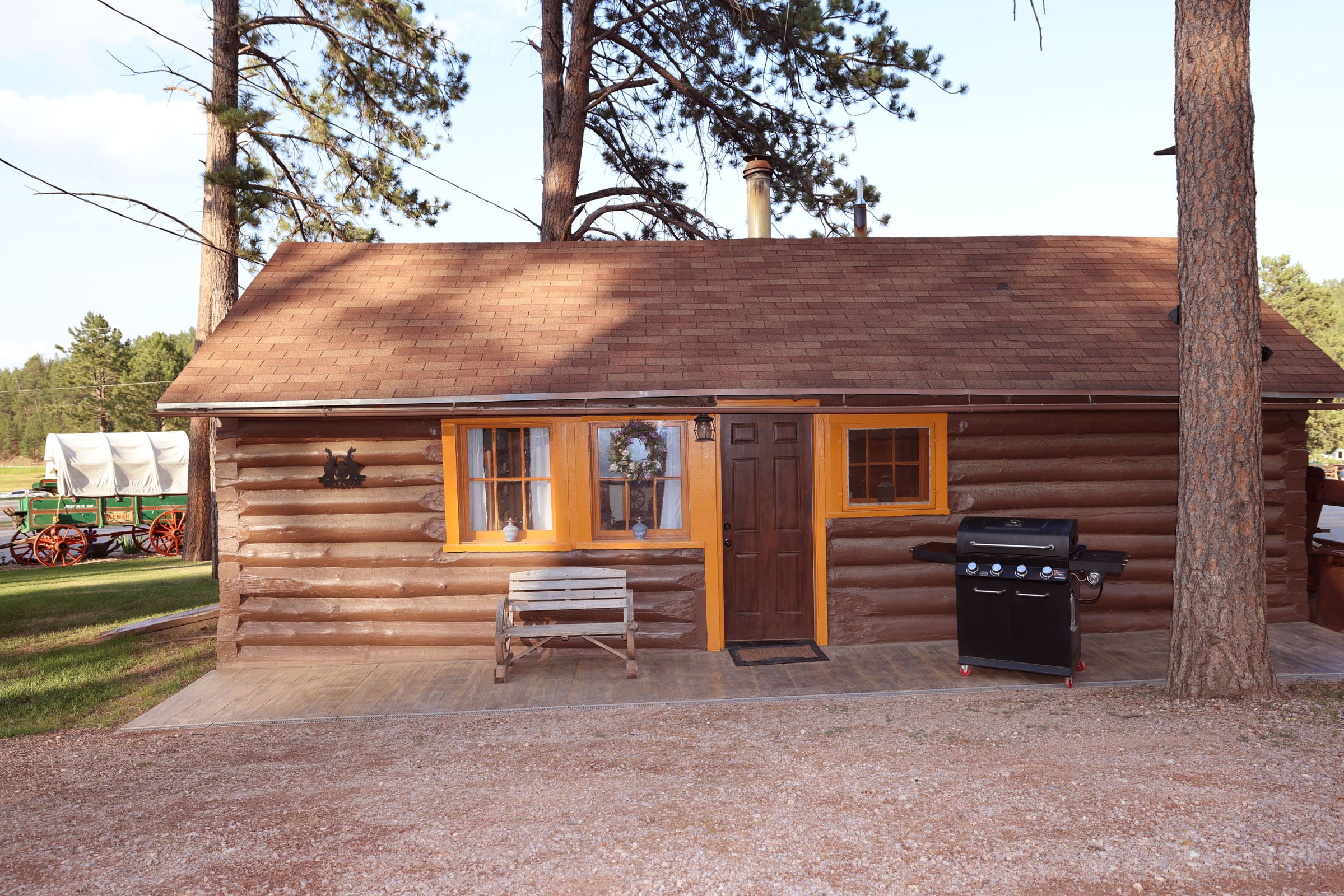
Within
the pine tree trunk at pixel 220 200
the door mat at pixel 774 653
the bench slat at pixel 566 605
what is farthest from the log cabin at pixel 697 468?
the pine tree trunk at pixel 220 200

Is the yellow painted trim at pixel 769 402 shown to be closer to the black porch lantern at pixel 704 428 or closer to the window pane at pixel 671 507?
the black porch lantern at pixel 704 428

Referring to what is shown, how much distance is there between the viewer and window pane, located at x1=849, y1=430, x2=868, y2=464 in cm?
762

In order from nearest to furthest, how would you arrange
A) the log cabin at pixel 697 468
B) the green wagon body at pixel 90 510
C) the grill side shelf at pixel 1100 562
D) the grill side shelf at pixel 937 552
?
the grill side shelf at pixel 1100 562 < the grill side shelf at pixel 937 552 < the log cabin at pixel 697 468 < the green wagon body at pixel 90 510

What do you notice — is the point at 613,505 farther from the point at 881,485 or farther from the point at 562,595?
the point at 881,485

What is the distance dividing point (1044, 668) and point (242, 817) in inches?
213

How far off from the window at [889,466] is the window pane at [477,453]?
3.33 m

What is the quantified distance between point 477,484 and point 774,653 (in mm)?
3057

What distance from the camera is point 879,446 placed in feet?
A: 25.1

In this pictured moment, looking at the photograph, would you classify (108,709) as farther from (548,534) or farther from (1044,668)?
(1044,668)

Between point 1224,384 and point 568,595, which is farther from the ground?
point 1224,384

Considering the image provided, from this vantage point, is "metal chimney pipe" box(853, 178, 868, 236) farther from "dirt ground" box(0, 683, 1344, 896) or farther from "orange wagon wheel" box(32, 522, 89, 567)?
"orange wagon wheel" box(32, 522, 89, 567)

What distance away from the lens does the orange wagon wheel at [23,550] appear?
1596 centimetres

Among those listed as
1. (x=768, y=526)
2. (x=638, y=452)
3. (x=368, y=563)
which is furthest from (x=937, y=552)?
(x=368, y=563)

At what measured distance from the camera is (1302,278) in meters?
37.3
